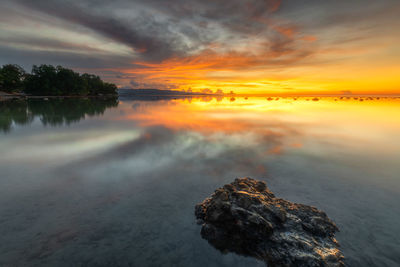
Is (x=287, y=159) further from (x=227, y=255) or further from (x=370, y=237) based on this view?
(x=227, y=255)

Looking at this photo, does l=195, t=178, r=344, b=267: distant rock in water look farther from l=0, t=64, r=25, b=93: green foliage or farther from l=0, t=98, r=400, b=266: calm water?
l=0, t=64, r=25, b=93: green foliage

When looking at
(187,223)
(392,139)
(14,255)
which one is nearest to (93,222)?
(14,255)

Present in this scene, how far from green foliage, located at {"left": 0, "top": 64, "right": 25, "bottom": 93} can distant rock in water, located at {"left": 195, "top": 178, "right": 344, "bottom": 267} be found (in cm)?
13162

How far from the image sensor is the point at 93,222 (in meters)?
6.40

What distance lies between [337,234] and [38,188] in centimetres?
1275

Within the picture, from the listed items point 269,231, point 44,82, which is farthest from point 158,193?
point 44,82

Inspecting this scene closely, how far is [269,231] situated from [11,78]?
141866 mm

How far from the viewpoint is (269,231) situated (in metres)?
5.49

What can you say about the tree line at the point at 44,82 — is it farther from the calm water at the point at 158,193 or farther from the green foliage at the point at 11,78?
the calm water at the point at 158,193

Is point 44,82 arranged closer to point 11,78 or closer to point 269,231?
point 11,78

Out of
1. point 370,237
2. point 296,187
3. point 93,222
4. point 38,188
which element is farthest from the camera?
point 296,187

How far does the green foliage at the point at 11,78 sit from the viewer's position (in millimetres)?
93062

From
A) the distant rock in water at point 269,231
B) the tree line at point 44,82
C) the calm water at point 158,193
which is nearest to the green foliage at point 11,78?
the tree line at point 44,82

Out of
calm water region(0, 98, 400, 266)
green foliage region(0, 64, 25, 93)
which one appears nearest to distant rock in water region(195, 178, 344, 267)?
calm water region(0, 98, 400, 266)
